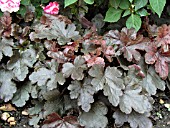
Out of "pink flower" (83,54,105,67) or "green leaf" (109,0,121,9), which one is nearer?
"pink flower" (83,54,105,67)

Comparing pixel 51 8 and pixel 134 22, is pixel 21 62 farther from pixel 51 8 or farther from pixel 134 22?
pixel 134 22

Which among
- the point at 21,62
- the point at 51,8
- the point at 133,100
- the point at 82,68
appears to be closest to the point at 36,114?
the point at 21,62

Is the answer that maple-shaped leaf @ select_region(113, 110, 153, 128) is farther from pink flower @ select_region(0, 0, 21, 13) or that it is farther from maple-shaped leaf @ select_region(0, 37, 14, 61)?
pink flower @ select_region(0, 0, 21, 13)

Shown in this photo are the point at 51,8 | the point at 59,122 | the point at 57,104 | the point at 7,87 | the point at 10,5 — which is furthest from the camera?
the point at 51,8

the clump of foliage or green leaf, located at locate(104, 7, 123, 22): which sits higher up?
green leaf, located at locate(104, 7, 123, 22)

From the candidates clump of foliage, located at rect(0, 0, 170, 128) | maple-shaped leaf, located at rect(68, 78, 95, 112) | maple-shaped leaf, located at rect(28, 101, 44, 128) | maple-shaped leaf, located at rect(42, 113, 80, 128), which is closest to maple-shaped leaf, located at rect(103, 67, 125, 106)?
clump of foliage, located at rect(0, 0, 170, 128)

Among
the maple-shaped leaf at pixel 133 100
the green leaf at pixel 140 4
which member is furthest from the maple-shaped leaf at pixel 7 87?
the green leaf at pixel 140 4
